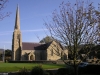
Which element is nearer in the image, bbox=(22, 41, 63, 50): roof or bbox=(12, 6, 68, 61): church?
bbox=(12, 6, 68, 61): church

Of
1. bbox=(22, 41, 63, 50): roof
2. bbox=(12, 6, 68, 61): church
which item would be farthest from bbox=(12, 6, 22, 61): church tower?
bbox=(22, 41, 63, 50): roof

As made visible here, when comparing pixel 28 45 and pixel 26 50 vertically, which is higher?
pixel 28 45

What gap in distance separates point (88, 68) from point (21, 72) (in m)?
13.0

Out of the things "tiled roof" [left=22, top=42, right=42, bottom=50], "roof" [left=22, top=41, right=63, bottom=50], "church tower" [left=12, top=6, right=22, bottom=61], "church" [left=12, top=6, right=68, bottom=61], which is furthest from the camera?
"church tower" [left=12, top=6, right=22, bottom=61]

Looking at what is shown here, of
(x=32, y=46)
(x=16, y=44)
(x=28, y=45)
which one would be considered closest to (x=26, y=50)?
(x=28, y=45)

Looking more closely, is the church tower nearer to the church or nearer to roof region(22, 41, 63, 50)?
the church

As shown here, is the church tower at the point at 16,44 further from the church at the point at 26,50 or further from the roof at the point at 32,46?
the roof at the point at 32,46

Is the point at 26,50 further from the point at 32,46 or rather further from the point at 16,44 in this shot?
the point at 16,44

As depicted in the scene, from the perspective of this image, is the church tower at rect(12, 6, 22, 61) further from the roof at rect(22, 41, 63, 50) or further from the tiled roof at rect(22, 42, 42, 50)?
the roof at rect(22, 41, 63, 50)

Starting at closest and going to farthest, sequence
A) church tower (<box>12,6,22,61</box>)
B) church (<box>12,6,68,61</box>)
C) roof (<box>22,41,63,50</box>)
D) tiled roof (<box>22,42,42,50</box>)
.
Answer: church (<box>12,6,68,61</box>) < tiled roof (<box>22,42,42,50</box>) < roof (<box>22,41,63,50</box>) < church tower (<box>12,6,22,61</box>)

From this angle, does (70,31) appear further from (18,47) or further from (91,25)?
(18,47)

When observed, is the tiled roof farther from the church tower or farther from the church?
the church tower

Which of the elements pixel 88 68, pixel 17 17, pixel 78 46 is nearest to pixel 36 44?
pixel 17 17

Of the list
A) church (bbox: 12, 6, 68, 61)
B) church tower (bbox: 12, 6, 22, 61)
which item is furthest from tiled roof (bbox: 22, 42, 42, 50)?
church tower (bbox: 12, 6, 22, 61)
